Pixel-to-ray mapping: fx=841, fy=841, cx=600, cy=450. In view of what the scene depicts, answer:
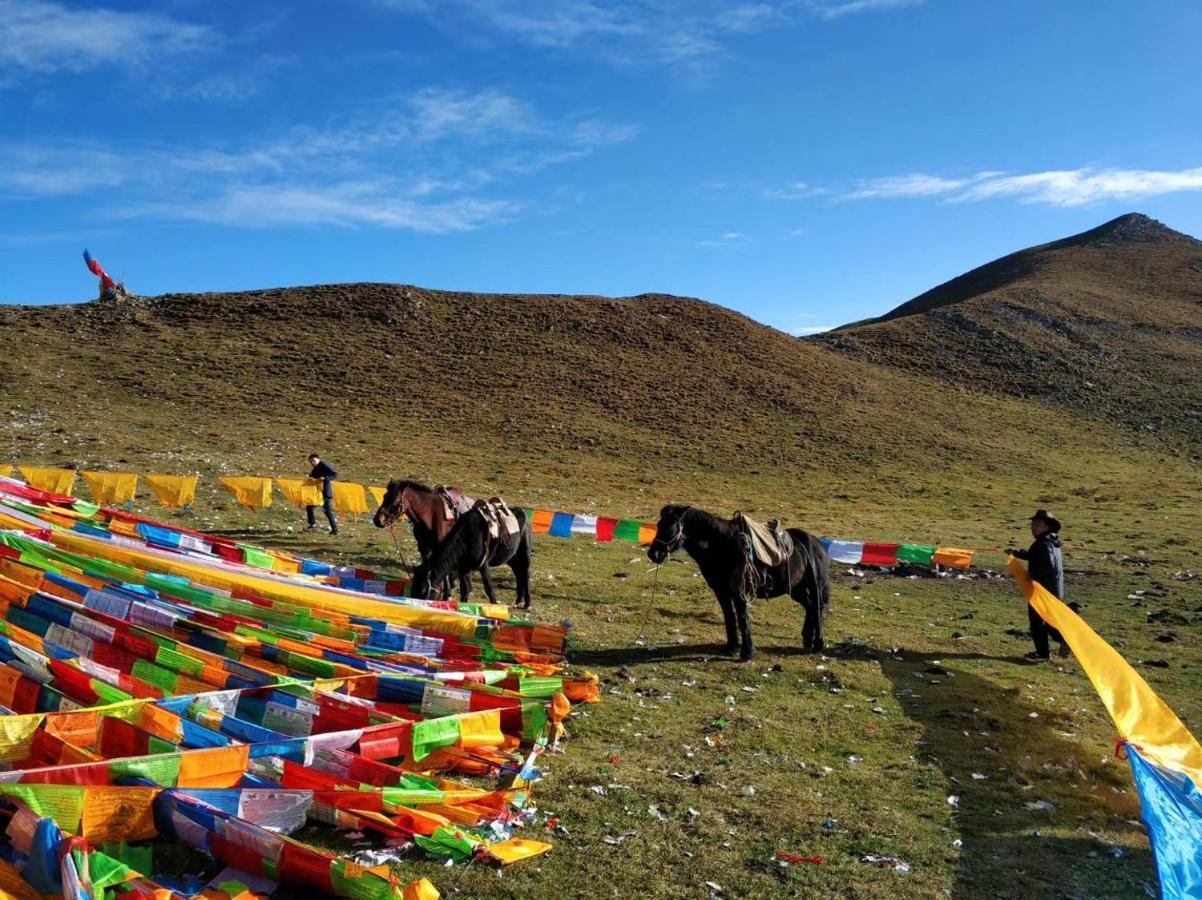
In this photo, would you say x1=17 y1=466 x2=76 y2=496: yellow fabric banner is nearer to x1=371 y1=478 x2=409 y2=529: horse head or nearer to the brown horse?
the brown horse

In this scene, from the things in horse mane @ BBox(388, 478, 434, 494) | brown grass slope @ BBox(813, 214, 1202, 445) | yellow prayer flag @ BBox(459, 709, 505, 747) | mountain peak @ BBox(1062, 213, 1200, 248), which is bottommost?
yellow prayer flag @ BBox(459, 709, 505, 747)

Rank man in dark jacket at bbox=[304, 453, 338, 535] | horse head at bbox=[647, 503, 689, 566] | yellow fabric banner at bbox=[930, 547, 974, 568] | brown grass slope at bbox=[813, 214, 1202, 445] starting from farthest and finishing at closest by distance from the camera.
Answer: brown grass slope at bbox=[813, 214, 1202, 445] → man in dark jacket at bbox=[304, 453, 338, 535] → yellow fabric banner at bbox=[930, 547, 974, 568] → horse head at bbox=[647, 503, 689, 566]

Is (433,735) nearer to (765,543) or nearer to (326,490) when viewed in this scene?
(765,543)

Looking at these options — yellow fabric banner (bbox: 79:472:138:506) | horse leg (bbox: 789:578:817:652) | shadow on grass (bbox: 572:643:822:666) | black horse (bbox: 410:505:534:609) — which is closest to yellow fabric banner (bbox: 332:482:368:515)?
yellow fabric banner (bbox: 79:472:138:506)

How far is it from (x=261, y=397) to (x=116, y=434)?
1042 cm

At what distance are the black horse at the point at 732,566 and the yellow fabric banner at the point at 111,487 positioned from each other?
15.1 m

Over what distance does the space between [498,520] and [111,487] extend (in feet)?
40.5

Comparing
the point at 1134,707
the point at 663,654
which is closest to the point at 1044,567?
the point at 1134,707

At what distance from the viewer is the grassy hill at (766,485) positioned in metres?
7.63

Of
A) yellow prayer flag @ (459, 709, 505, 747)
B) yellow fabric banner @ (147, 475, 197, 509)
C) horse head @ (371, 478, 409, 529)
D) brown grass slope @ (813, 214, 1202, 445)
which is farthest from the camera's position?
brown grass slope @ (813, 214, 1202, 445)

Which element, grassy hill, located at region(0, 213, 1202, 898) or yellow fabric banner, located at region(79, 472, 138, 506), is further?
yellow fabric banner, located at region(79, 472, 138, 506)

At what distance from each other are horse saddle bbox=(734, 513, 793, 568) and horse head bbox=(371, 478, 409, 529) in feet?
19.8

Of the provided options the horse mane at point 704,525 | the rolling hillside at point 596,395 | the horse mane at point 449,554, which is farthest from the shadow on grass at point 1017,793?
the rolling hillside at point 596,395

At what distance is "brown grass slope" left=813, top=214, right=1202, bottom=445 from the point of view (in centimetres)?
6284
